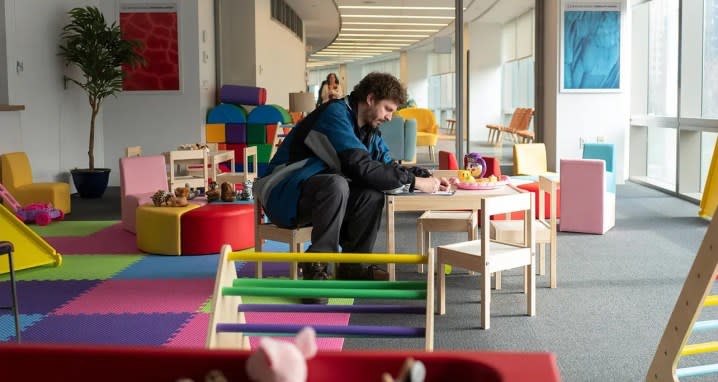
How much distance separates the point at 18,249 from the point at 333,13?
43.4ft

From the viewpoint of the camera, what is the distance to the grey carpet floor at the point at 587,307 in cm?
392

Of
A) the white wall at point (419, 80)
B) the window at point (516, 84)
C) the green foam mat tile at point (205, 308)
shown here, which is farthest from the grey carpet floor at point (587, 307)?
the window at point (516, 84)

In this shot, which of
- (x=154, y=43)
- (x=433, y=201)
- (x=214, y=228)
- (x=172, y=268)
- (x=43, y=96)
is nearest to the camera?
(x=433, y=201)

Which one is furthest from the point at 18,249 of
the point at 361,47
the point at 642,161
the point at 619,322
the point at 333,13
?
the point at 361,47

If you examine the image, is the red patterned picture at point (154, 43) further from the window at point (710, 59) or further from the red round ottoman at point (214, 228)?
the window at point (710, 59)

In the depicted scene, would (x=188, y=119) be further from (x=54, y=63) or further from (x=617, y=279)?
(x=617, y=279)

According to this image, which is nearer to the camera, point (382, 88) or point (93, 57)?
point (382, 88)

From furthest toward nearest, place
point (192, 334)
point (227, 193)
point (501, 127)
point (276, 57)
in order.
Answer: point (501, 127) < point (276, 57) < point (227, 193) < point (192, 334)

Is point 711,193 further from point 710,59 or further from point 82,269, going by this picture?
point 82,269

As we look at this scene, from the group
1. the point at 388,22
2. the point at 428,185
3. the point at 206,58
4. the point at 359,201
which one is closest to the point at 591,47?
the point at 206,58

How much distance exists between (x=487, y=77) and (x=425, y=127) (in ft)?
10.8

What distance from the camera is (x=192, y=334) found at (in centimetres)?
425

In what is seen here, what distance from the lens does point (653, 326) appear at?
14.4 feet

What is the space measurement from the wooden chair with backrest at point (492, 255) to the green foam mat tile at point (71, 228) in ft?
13.6
